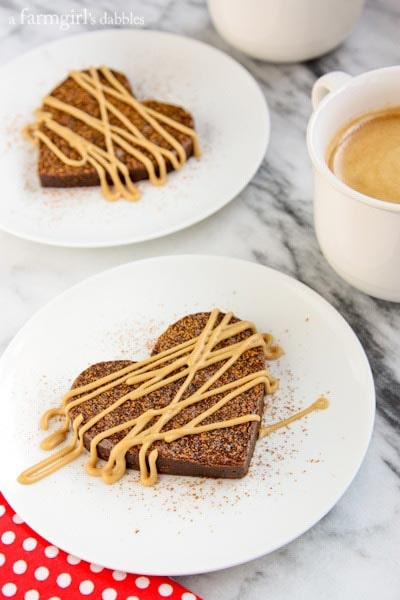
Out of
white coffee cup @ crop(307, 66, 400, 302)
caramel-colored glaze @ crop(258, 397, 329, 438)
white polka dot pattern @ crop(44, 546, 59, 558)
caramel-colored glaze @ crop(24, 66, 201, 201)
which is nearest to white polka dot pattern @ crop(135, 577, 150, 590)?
white polka dot pattern @ crop(44, 546, 59, 558)

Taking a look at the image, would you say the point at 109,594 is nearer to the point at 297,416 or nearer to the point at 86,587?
the point at 86,587

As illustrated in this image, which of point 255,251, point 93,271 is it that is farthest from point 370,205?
point 93,271

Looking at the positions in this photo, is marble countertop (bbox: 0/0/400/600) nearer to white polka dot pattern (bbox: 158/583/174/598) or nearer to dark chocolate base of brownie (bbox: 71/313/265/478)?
white polka dot pattern (bbox: 158/583/174/598)

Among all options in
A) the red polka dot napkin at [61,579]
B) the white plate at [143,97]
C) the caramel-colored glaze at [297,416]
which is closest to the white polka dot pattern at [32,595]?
the red polka dot napkin at [61,579]

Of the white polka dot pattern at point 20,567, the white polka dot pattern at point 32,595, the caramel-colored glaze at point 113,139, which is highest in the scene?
the caramel-colored glaze at point 113,139

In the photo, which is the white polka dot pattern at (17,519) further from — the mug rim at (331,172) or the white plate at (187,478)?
the mug rim at (331,172)
